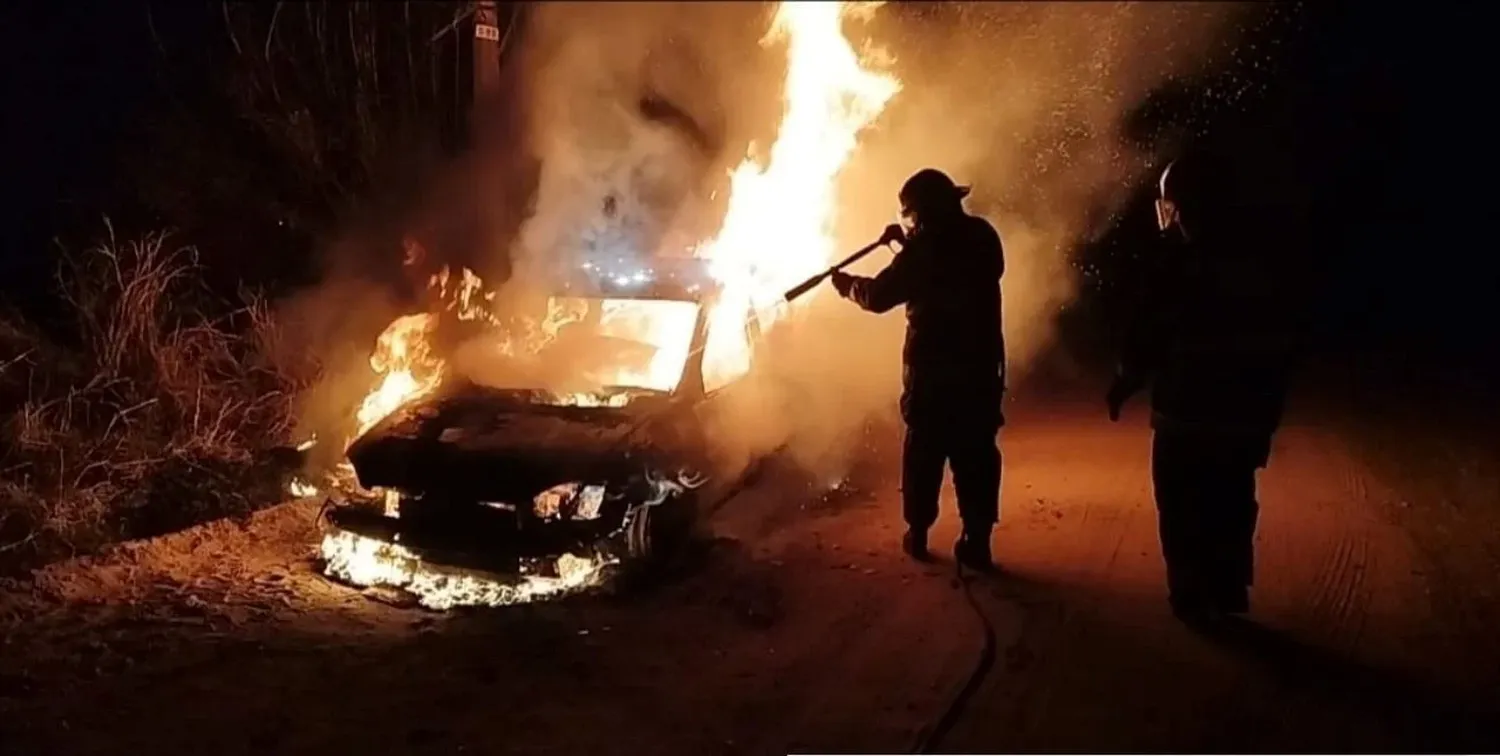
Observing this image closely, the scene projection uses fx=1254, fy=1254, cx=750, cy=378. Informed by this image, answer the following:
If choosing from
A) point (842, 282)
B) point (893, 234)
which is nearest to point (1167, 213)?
point (893, 234)

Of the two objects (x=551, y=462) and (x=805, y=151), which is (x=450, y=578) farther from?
(x=805, y=151)

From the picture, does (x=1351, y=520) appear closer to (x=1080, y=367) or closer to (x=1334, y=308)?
(x=1080, y=367)

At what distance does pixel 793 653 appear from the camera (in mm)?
6039

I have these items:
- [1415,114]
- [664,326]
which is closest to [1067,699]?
[664,326]

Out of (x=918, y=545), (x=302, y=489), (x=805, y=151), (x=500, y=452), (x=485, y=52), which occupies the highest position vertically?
(x=485, y=52)

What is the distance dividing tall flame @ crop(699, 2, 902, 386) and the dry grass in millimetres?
3896

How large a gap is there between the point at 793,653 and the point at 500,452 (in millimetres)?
1966

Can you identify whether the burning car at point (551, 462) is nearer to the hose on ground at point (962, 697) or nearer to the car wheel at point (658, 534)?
the car wheel at point (658, 534)

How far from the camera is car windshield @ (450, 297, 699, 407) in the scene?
7.86 metres

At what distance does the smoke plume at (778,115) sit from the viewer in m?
10.9

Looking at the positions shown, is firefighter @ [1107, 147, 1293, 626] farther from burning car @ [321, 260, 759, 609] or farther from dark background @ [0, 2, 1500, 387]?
dark background @ [0, 2, 1500, 387]

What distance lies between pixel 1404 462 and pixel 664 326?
6.33 m

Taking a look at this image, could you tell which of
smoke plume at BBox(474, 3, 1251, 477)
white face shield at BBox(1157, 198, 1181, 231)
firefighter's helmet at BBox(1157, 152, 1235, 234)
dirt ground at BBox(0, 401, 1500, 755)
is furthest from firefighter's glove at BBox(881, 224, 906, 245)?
smoke plume at BBox(474, 3, 1251, 477)

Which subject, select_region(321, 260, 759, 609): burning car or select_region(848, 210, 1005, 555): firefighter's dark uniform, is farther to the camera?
select_region(848, 210, 1005, 555): firefighter's dark uniform
